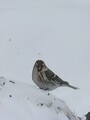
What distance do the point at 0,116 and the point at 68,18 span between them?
3697mm

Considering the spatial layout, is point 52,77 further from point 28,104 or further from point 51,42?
point 51,42

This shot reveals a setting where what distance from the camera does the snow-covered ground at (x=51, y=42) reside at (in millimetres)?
6965

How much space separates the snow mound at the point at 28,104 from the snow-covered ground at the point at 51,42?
0.22 ft

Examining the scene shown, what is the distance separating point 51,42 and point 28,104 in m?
2.66

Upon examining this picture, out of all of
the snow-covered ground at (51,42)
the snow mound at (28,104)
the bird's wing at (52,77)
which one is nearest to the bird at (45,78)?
the bird's wing at (52,77)

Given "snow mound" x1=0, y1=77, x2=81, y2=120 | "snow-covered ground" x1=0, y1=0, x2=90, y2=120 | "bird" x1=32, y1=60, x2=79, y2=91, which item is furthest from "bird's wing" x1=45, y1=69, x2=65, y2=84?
"snow mound" x1=0, y1=77, x2=81, y2=120

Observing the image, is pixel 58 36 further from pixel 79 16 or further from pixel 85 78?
pixel 85 78

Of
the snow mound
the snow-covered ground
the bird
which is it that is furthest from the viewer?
the snow-covered ground

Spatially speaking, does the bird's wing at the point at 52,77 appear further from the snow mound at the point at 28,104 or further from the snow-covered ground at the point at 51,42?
the snow mound at the point at 28,104

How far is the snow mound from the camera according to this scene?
5.16m

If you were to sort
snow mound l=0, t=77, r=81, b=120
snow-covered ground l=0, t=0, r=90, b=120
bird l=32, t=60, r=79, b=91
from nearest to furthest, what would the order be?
snow mound l=0, t=77, r=81, b=120 → bird l=32, t=60, r=79, b=91 → snow-covered ground l=0, t=0, r=90, b=120

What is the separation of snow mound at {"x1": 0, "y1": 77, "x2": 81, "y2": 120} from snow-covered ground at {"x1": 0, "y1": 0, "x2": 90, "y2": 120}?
7 centimetres

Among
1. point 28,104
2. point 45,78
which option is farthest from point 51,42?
point 28,104

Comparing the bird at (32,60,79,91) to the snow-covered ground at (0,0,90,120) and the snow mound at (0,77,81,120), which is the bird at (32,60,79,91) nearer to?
the snow-covered ground at (0,0,90,120)
